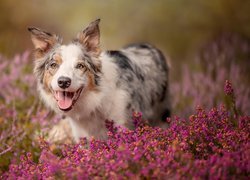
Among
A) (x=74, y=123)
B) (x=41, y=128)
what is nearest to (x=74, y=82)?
(x=74, y=123)

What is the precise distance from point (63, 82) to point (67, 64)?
1.03 feet

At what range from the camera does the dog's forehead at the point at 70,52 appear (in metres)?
4.61

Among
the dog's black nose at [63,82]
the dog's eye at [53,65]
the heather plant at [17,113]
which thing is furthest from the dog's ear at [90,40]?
the heather plant at [17,113]

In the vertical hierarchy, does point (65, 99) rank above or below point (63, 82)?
below

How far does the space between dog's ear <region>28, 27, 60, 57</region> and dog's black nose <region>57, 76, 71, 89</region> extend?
76 cm

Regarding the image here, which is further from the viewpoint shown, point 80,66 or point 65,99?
point 80,66

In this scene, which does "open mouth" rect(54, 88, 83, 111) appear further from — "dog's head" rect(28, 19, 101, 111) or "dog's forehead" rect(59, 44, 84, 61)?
"dog's forehead" rect(59, 44, 84, 61)

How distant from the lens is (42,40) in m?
4.89

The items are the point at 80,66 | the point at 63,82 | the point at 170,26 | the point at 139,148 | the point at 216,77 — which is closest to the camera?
the point at 139,148

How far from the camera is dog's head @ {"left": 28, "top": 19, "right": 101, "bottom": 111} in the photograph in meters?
4.40

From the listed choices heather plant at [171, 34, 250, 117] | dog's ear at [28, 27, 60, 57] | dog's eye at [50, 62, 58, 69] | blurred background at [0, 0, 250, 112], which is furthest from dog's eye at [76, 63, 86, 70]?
blurred background at [0, 0, 250, 112]

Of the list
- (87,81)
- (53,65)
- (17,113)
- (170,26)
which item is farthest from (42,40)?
(170,26)

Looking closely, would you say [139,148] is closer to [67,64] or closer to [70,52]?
[67,64]

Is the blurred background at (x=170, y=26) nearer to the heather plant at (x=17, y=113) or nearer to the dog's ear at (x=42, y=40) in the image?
the heather plant at (x=17, y=113)
